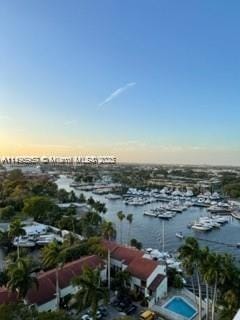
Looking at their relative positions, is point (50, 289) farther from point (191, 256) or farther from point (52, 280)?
point (191, 256)

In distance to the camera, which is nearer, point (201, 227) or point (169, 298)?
point (169, 298)

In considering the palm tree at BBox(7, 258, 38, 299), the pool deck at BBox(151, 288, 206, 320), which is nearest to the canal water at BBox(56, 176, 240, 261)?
the pool deck at BBox(151, 288, 206, 320)

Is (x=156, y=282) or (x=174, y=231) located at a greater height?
(x=156, y=282)

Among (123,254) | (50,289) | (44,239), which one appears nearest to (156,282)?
(123,254)

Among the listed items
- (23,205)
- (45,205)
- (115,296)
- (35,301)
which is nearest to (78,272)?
(115,296)

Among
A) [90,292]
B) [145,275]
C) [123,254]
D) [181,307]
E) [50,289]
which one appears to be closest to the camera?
[90,292]

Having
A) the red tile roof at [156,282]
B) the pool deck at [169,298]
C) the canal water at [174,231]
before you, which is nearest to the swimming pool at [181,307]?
the pool deck at [169,298]
